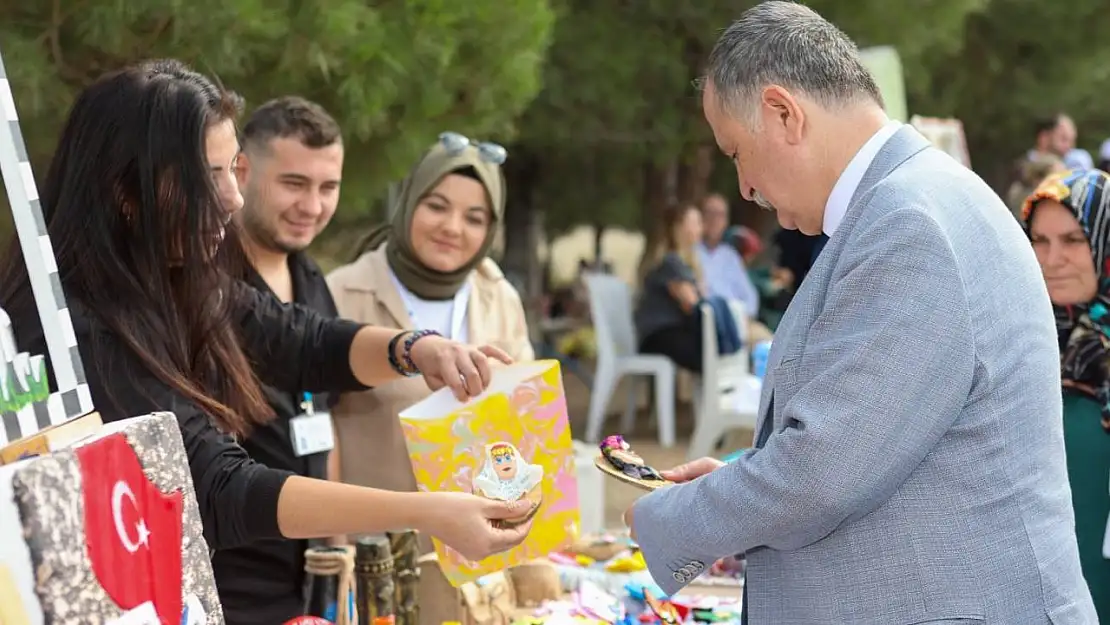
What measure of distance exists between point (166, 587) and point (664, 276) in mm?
6844

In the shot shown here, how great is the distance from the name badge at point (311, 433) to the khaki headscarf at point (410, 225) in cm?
70

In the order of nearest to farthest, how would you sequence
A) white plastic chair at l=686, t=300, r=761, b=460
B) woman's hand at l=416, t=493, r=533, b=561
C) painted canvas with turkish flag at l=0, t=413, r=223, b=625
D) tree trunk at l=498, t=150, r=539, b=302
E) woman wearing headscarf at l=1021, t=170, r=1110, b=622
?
1. painted canvas with turkish flag at l=0, t=413, r=223, b=625
2. woman's hand at l=416, t=493, r=533, b=561
3. woman wearing headscarf at l=1021, t=170, r=1110, b=622
4. white plastic chair at l=686, t=300, r=761, b=460
5. tree trunk at l=498, t=150, r=539, b=302

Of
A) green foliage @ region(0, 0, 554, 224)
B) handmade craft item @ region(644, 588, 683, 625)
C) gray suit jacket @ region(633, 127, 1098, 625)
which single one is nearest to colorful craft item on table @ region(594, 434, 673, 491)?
gray suit jacket @ region(633, 127, 1098, 625)

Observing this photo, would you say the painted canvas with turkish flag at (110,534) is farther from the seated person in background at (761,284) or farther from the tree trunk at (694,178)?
the tree trunk at (694,178)

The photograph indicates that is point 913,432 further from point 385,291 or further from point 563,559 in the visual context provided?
point 385,291

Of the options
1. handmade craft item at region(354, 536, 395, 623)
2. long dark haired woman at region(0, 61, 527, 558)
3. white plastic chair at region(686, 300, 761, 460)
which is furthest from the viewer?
white plastic chair at region(686, 300, 761, 460)

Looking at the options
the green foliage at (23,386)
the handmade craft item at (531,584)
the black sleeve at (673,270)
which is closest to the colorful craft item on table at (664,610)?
the handmade craft item at (531,584)

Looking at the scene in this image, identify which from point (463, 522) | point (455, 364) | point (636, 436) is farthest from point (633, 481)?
point (636, 436)

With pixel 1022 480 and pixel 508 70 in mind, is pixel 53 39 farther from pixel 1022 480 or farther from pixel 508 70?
pixel 1022 480

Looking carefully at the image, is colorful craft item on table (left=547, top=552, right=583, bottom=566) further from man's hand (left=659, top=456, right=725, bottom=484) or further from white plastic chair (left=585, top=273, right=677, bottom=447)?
white plastic chair (left=585, top=273, right=677, bottom=447)

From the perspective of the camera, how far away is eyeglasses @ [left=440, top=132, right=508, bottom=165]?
10.6ft

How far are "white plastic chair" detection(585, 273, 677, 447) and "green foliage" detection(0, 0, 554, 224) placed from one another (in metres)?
3.16

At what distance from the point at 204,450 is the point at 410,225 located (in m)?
1.50

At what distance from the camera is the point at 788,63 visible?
5.47 feet
